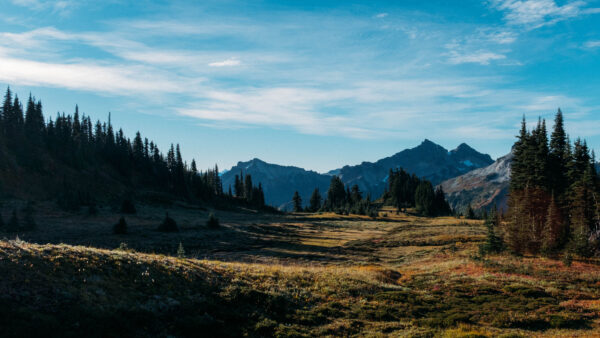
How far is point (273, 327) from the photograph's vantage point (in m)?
15.9

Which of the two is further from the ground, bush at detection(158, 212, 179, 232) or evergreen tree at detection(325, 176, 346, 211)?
evergreen tree at detection(325, 176, 346, 211)

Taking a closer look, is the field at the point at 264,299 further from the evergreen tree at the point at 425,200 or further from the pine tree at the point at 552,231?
the evergreen tree at the point at 425,200

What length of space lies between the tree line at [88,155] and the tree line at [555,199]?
83939 mm

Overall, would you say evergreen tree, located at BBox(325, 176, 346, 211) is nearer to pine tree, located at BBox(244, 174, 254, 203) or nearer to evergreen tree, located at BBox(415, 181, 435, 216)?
evergreen tree, located at BBox(415, 181, 435, 216)

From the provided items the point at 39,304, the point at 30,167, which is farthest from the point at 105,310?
the point at 30,167

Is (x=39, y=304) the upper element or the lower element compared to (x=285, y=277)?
upper

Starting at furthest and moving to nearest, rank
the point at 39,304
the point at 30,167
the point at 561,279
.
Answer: the point at 30,167 < the point at 561,279 < the point at 39,304

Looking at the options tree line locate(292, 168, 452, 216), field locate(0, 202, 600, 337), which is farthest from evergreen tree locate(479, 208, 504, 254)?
tree line locate(292, 168, 452, 216)

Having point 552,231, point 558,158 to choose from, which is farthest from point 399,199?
point 552,231

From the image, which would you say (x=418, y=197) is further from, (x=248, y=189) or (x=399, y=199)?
(x=248, y=189)

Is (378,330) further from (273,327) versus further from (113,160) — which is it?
(113,160)

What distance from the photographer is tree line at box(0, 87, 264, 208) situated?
3991 inches

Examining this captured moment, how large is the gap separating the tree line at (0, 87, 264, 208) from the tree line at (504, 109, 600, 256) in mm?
83939

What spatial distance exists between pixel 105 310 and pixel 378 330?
40.3 ft
